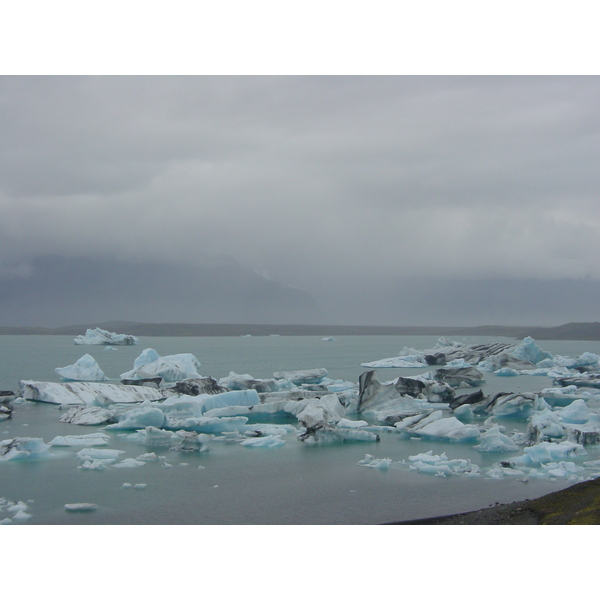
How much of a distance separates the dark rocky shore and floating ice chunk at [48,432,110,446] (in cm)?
709

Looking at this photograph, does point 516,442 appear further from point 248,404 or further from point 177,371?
point 177,371

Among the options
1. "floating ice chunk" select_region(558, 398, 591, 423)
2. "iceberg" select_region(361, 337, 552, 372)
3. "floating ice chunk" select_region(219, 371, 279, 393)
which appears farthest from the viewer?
"iceberg" select_region(361, 337, 552, 372)

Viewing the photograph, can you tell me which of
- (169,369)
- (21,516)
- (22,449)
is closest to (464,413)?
(22,449)

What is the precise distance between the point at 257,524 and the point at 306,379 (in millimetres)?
15935

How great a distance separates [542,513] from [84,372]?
20.6m

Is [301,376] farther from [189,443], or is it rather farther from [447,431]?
[189,443]

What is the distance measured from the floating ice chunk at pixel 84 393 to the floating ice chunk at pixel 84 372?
18.7 feet

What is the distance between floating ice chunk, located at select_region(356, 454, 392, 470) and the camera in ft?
32.0

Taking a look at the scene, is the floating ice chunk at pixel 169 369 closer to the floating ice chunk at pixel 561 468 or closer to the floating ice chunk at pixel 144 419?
the floating ice chunk at pixel 144 419

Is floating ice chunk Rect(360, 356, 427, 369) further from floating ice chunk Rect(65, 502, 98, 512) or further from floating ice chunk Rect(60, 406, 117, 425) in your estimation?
floating ice chunk Rect(65, 502, 98, 512)

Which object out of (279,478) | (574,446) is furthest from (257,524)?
(574,446)

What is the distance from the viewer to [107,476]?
9.09 m

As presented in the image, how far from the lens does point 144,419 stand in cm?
1273

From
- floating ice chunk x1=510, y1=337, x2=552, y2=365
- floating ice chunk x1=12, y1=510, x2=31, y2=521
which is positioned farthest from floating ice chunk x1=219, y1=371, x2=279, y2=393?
floating ice chunk x1=510, y1=337, x2=552, y2=365
